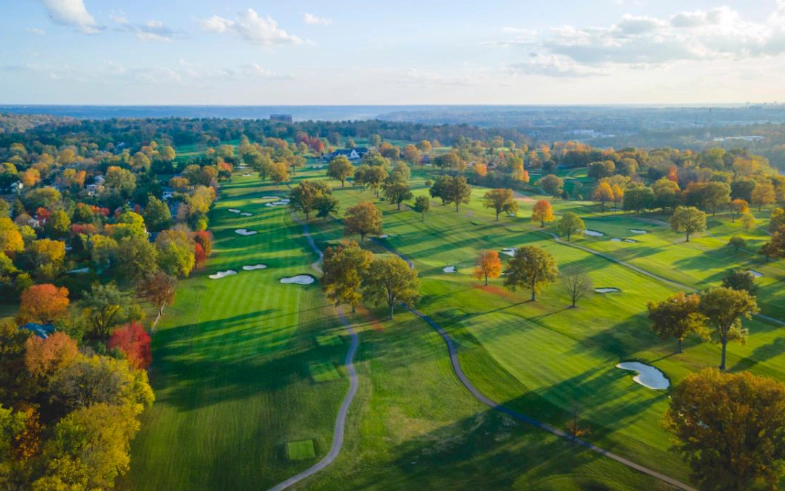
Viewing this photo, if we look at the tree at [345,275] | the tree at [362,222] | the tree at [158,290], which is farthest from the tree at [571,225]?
the tree at [158,290]

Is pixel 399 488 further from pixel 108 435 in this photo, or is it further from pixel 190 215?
pixel 190 215

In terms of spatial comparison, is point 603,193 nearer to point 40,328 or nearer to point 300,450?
point 300,450

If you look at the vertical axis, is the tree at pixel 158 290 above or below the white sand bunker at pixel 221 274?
above

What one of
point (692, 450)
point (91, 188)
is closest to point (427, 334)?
point (692, 450)

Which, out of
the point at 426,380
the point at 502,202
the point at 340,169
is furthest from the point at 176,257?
the point at 340,169

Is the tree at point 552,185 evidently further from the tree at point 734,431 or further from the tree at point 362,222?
the tree at point 734,431

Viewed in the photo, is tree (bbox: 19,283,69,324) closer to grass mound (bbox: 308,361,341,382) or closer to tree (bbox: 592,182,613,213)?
grass mound (bbox: 308,361,341,382)

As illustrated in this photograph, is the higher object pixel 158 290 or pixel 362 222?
pixel 362 222
